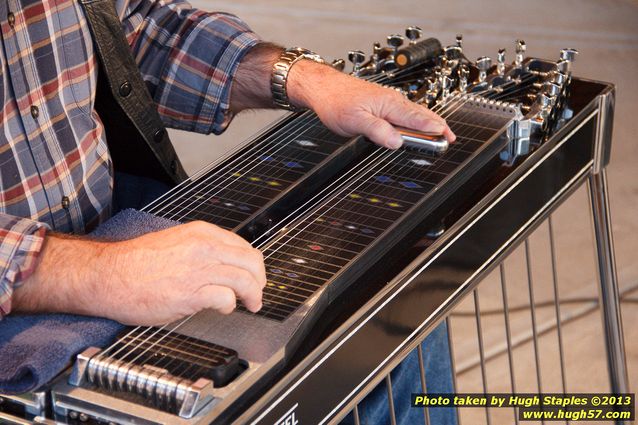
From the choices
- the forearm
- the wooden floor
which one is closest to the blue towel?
the forearm

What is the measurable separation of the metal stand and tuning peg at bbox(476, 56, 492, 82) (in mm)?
286

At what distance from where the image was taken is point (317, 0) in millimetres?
5531

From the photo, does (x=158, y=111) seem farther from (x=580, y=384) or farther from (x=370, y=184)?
(x=580, y=384)

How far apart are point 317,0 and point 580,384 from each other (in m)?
3.38

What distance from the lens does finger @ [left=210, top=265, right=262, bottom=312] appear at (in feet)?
3.95

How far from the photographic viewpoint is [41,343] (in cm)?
117

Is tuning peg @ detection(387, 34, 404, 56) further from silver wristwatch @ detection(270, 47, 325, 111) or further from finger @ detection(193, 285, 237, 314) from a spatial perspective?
finger @ detection(193, 285, 237, 314)

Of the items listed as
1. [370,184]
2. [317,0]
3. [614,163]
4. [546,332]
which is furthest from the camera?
[317,0]

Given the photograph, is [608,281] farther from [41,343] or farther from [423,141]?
[41,343]

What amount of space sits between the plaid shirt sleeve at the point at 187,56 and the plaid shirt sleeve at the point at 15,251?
2.17 feet

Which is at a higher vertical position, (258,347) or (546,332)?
(258,347)

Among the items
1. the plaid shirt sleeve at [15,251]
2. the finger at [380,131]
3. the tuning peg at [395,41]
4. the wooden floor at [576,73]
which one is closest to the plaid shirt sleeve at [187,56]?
the tuning peg at [395,41]

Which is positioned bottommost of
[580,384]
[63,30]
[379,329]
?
[580,384]

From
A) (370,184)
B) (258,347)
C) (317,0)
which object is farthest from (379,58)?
(317,0)
